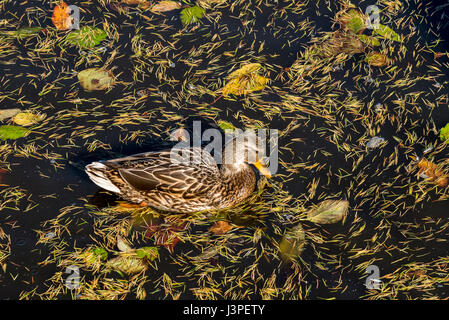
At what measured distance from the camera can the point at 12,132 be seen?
17.6 feet

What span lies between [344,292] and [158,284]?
65.1 inches

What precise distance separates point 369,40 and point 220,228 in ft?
10.7

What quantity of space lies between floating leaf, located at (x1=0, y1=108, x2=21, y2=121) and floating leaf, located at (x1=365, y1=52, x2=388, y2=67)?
4.15m

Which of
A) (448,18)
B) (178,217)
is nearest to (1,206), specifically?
(178,217)

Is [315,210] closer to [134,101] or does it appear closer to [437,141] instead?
[437,141]

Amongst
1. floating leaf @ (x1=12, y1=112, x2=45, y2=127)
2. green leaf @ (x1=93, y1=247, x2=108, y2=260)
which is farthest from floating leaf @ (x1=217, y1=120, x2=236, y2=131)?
floating leaf @ (x1=12, y1=112, x2=45, y2=127)

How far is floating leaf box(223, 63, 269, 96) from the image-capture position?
5906 millimetres

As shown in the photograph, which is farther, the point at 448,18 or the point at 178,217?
the point at 448,18

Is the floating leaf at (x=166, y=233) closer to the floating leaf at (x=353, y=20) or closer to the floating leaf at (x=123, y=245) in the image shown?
the floating leaf at (x=123, y=245)

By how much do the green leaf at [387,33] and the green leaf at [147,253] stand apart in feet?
13.2

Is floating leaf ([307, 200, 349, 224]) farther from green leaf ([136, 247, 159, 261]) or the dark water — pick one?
green leaf ([136, 247, 159, 261])

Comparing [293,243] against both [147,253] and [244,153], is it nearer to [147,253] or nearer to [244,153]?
[244,153]

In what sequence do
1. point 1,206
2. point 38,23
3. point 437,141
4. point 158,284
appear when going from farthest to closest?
point 38,23 < point 437,141 < point 1,206 < point 158,284

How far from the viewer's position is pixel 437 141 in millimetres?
5496
